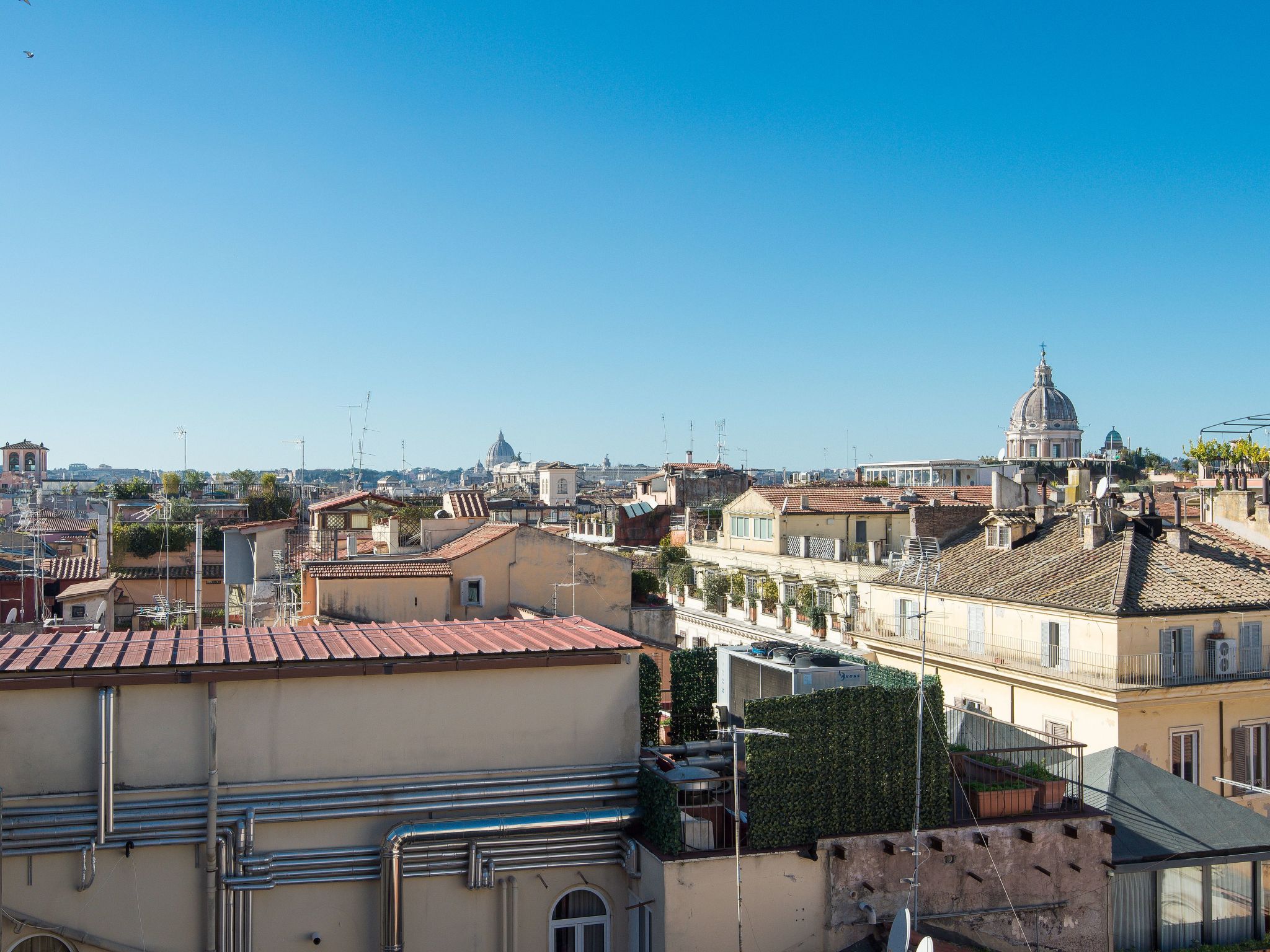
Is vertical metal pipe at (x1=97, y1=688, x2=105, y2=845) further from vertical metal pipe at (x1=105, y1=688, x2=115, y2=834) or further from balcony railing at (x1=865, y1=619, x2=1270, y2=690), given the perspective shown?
balcony railing at (x1=865, y1=619, x2=1270, y2=690)

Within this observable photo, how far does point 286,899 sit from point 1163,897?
397 inches

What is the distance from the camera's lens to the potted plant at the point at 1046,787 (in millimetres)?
12367

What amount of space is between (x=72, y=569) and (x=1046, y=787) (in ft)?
110

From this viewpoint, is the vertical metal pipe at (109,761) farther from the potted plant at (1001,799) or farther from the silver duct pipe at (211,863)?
the potted plant at (1001,799)

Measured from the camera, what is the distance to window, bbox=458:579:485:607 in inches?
932

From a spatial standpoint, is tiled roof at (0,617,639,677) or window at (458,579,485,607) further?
window at (458,579,485,607)

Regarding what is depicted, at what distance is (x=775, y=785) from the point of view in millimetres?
11203

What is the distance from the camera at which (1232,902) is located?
44.4 ft

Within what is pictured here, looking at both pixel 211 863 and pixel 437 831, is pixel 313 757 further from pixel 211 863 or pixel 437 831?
pixel 437 831

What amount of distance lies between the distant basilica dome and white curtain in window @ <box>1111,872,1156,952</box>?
139367mm

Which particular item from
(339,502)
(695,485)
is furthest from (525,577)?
(695,485)

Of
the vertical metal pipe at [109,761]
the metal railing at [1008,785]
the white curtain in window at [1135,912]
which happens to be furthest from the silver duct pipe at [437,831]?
the white curtain in window at [1135,912]

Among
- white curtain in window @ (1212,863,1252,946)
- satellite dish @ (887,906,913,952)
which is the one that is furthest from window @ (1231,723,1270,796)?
satellite dish @ (887,906,913,952)

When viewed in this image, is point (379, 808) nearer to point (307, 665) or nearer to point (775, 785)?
point (307, 665)
